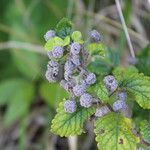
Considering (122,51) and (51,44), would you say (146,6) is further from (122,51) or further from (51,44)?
(51,44)

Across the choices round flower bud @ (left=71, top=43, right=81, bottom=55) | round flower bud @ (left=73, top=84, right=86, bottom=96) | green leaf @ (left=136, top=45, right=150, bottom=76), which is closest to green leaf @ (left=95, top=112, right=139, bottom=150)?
round flower bud @ (left=73, top=84, right=86, bottom=96)

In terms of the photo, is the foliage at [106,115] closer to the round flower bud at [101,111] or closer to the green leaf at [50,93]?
the round flower bud at [101,111]

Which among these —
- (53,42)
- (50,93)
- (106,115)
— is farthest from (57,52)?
(50,93)

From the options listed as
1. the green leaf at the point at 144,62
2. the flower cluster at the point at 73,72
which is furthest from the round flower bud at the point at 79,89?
the green leaf at the point at 144,62

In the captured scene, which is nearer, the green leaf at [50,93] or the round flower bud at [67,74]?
the round flower bud at [67,74]

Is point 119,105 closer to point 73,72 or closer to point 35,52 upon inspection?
point 73,72

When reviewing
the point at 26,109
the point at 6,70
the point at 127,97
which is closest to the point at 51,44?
the point at 127,97

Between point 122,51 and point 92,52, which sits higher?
point 122,51
